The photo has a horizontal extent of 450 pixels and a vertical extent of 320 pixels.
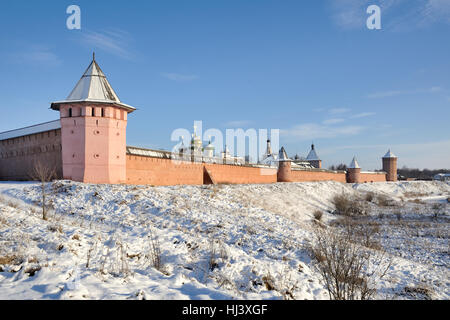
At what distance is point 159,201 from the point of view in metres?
10.3

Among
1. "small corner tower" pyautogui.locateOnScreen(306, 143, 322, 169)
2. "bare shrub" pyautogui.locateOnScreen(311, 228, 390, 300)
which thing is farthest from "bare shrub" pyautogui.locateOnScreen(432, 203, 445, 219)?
"small corner tower" pyautogui.locateOnScreen(306, 143, 322, 169)

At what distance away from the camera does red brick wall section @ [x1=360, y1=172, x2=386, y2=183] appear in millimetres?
40812

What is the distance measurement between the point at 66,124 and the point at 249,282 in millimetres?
12635

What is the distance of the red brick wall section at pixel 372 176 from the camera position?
40812 millimetres

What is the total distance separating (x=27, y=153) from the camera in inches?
655

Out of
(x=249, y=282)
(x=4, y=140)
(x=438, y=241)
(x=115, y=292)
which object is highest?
(x=4, y=140)

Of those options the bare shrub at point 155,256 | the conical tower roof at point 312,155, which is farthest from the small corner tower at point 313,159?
the bare shrub at point 155,256

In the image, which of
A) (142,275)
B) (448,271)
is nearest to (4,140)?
(142,275)

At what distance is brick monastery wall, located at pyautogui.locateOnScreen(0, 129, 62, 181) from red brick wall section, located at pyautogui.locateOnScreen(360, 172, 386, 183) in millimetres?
37269

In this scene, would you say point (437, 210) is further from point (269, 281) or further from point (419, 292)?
point (269, 281)

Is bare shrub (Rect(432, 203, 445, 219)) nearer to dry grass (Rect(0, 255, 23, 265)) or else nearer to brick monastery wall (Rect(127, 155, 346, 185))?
brick monastery wall (Rect(127, 155, 346, 185))

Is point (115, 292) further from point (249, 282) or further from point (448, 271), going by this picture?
point (448, 271)

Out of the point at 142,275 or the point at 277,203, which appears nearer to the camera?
the point at 142,275

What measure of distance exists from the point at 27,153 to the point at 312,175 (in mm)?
27026
